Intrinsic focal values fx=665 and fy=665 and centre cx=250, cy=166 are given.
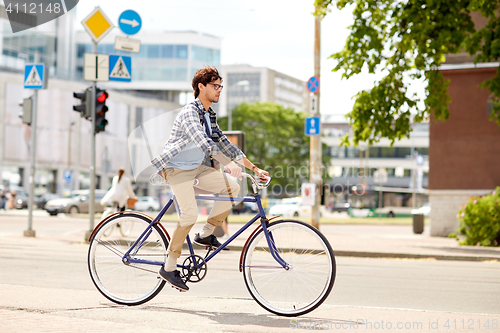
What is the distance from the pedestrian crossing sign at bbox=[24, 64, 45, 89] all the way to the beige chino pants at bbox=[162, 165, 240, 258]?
37.1ft

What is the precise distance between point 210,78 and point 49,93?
2327 inches

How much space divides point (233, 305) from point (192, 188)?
1.18m

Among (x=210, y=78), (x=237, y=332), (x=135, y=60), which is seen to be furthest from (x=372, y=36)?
(x=135, y=60)

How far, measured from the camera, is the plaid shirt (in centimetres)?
510

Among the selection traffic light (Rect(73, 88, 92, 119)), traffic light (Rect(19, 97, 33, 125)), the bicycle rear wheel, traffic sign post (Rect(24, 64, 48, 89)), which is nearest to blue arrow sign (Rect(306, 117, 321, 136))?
traffic light (Rect(73, 88, 92, 119))

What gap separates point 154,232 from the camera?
18.3ft

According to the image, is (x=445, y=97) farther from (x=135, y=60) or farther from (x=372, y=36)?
(x=135, y=60)

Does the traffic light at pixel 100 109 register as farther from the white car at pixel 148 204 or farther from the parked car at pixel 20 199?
the white car at pixel 148 204

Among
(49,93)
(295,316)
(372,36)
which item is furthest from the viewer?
(49,93)

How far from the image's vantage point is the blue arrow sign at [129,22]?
1525 centimetres

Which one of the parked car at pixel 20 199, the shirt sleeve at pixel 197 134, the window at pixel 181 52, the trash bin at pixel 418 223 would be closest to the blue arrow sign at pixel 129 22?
the shirt sleeve at pixel 197 134

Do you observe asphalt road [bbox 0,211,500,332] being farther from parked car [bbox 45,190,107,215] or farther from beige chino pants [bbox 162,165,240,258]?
parked car [bbox 45,190,107,215]

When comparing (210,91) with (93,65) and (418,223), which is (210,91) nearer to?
(93,65)

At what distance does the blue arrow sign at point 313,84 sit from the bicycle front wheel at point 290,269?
47.3 feet
